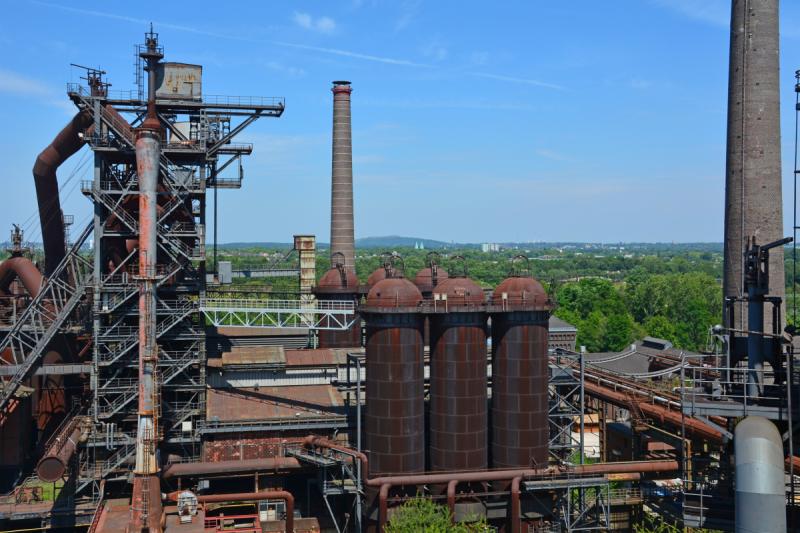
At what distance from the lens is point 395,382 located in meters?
30.2

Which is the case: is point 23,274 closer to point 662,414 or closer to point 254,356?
point 254,356

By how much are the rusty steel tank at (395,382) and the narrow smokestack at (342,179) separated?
23.0 meters

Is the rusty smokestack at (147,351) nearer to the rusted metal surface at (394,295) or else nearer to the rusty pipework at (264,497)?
the rusty pipework at (264,497)

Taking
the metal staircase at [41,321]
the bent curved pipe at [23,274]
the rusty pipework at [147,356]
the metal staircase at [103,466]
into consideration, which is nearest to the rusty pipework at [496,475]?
the rusty pipework at [147,356]

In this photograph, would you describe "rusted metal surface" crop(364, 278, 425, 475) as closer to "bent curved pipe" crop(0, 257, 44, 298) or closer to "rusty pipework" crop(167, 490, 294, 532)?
"rusty pipework" crop(167, 490, 294, 532)

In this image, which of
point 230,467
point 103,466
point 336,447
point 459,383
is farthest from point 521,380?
point 103,466

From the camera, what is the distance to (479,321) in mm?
30828

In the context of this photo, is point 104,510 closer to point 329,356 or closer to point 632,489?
point 329,356

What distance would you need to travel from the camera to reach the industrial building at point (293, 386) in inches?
1127

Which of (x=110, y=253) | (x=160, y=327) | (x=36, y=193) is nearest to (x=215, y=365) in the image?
(x=160, y=327)

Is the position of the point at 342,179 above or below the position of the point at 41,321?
above

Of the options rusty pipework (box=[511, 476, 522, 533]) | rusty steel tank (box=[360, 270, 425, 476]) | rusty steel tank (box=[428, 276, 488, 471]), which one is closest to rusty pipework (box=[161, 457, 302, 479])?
rusty steel tank (box=[360, 270, 425, 476])

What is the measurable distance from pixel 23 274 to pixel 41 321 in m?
4.61

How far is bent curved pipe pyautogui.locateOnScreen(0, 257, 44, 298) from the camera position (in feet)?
124
